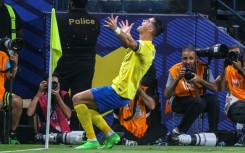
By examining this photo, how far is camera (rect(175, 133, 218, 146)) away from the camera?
18031mm

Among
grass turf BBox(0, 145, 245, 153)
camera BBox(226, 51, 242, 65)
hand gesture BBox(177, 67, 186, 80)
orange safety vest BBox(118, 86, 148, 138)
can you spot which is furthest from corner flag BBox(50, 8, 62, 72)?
camera BBox(226, 51, 242, 65)

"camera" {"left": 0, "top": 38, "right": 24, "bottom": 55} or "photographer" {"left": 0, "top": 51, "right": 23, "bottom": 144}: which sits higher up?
"camera" {"left": 0, "top": 38, "right": 24, "bottom": 55}

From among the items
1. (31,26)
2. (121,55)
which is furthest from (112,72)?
(31,26)

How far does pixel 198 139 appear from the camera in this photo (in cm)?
1802

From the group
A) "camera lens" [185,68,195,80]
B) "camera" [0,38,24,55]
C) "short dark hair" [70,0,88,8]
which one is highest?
"short dark hair" [70,0,88,8]

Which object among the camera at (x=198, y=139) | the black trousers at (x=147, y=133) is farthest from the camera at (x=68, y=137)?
the camera at (x=198, y=139)

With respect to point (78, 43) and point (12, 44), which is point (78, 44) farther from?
point (12, 44)

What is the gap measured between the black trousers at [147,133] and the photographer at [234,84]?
1.15m

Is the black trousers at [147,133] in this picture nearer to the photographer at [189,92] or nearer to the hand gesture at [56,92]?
the photographer at [189,92]

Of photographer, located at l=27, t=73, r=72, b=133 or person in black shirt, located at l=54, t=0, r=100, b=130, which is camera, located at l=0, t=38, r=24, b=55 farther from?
photographer, located at l=27, t=73, r=72, b=133

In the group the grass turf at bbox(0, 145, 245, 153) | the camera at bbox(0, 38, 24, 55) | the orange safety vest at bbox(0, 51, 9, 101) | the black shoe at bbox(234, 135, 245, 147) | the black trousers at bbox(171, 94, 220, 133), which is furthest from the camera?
the orange safety vest at bbox(0, 51, 9, 101)

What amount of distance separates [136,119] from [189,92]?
106cm

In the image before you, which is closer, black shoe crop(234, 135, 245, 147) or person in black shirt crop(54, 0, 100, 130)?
black shoe crop(234, 135, 245, 147)

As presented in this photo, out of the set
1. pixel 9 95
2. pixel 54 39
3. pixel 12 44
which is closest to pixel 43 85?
pixel 9 95
